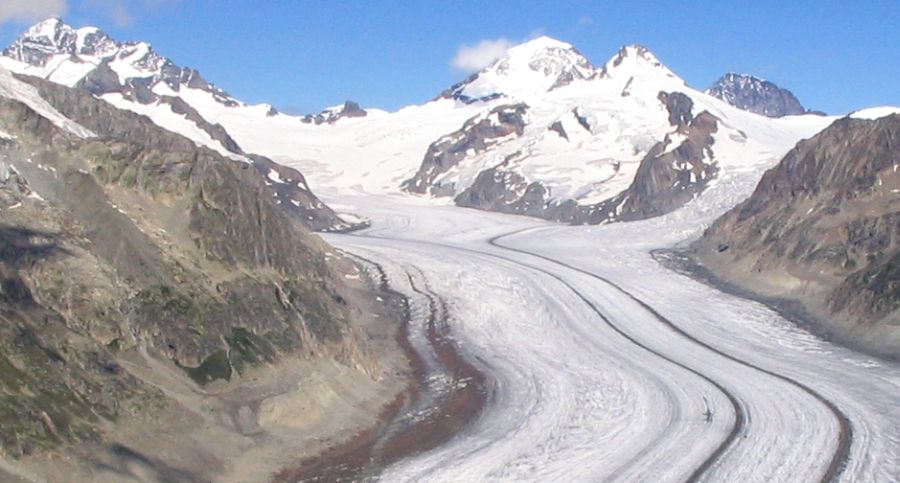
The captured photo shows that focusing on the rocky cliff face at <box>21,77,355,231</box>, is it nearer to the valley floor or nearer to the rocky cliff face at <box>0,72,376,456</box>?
the rocky cliff face at <box>0,72,376,456</box>

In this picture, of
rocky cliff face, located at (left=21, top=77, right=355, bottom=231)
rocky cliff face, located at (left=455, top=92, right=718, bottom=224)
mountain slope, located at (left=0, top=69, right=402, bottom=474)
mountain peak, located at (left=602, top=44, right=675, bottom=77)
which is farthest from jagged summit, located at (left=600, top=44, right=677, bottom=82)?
mountain slope, located at (left=0, top=69, right=402, bottom=474)

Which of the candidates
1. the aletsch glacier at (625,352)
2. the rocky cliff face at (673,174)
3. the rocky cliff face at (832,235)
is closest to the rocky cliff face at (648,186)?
the rocky cliff face at (673,174)

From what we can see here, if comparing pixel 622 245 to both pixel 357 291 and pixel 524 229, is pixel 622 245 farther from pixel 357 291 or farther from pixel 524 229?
pixel 357 291

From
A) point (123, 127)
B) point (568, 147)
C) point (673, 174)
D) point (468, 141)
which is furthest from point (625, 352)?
point (468, 141)

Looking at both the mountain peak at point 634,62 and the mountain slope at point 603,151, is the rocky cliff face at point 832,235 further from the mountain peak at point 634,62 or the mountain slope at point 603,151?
the mountain peak at point 634,62

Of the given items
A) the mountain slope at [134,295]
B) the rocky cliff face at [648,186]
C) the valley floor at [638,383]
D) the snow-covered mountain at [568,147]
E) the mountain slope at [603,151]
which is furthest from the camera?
the snow-covered mountain at [568,147]

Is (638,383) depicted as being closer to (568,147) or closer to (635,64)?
(568,147)

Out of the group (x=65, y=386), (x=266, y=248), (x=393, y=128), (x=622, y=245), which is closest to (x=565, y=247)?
(x=622, y=245)
